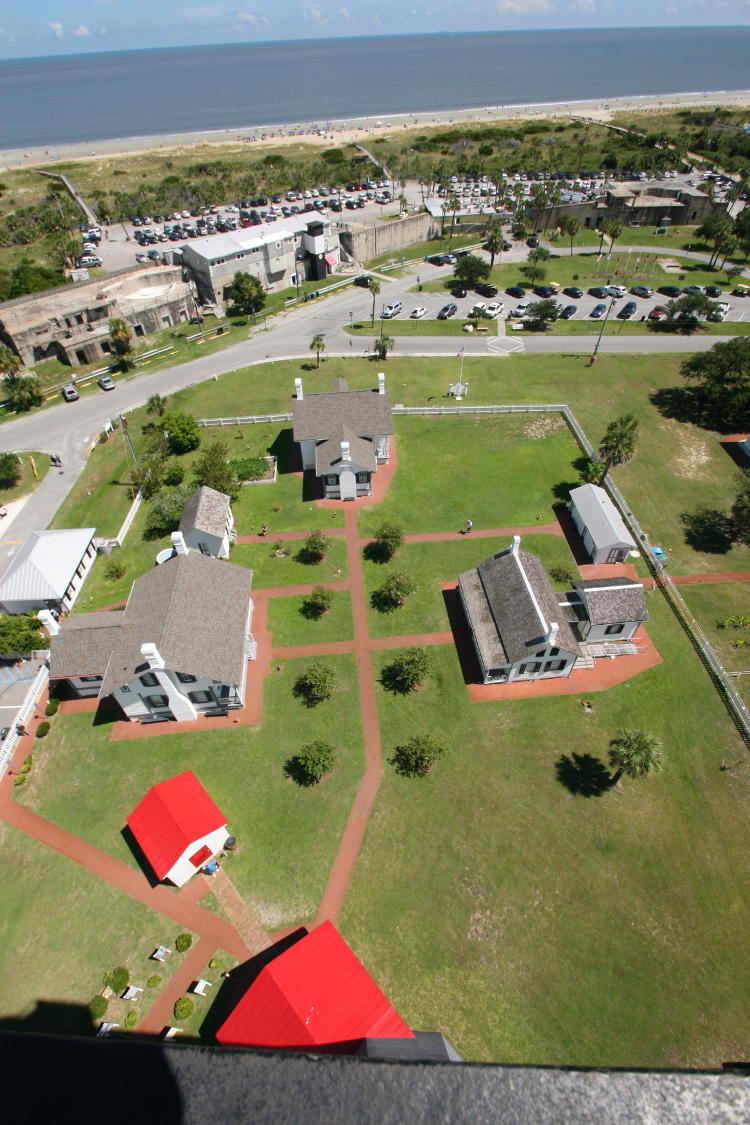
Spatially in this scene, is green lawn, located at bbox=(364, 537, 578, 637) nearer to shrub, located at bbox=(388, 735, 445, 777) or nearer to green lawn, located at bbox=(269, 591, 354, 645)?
green lawn, located at bbox=(269, 591, 354, 645)

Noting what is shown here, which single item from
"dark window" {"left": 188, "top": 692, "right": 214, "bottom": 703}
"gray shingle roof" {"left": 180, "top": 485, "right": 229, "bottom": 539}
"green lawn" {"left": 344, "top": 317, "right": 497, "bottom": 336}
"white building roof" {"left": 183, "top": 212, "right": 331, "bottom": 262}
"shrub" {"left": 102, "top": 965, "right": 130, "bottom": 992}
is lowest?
"shrub" {"left": 102, "top": 965, "right": 130, "bottom": 992}

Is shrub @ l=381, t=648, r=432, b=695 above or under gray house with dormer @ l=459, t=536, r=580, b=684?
under

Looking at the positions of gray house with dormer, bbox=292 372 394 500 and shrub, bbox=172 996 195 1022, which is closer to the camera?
shrub, bbox=172 996 195 1022

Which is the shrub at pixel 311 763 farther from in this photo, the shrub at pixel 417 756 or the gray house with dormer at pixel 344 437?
the gray house with dormer at pixel 344 437

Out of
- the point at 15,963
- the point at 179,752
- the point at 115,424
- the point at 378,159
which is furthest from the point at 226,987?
the point at 378,159

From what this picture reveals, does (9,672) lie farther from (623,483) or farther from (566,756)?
(623,483)

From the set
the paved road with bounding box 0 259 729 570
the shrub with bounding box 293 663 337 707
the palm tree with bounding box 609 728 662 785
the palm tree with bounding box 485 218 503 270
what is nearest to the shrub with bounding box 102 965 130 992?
the shrub with bounding box 293 663 337 707
